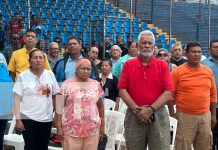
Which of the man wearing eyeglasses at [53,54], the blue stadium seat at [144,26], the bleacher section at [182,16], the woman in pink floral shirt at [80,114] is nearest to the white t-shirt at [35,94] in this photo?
the woman in pink floral shirt at [80,114]

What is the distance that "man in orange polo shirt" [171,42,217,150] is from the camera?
14.6 feet

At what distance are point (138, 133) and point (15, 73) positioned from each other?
2.13m

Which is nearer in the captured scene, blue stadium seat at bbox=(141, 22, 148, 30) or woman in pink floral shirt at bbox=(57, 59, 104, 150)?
woman in pink floral shirt at bbox=(57, 59, 104, 150)

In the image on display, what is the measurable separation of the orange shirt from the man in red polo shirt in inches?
24.7

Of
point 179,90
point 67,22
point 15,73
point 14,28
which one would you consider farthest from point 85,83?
point 67,22

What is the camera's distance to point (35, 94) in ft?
14.2

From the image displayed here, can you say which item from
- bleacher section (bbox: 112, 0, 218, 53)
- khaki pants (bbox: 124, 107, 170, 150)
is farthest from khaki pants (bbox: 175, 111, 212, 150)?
bleacher section (bbox: 112, 0, 218, 53)

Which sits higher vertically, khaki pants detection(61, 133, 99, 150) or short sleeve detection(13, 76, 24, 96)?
short sleeve detection(13, 76, 24, 96)

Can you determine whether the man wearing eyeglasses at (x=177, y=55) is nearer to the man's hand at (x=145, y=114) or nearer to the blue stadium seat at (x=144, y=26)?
the man's hand at (x=145, y=114)

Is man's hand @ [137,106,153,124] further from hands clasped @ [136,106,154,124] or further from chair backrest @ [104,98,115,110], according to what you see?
chair backrest @ [104,98,115,110]

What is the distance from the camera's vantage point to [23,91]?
14.1 ft

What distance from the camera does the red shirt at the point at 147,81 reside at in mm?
3855

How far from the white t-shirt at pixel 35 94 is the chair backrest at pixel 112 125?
93cm

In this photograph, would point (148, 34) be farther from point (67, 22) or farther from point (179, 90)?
point (67, 22)
